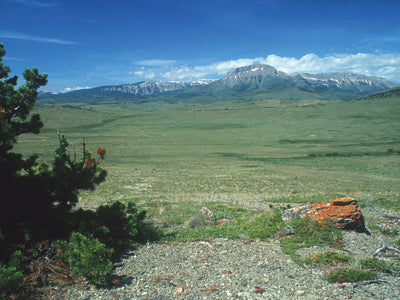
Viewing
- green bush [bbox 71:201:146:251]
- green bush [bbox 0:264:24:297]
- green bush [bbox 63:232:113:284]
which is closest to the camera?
green bush [bbox 0:264:24:297]

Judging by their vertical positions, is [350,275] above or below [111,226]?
below

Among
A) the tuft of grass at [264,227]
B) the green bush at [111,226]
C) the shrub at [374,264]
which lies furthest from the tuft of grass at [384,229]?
the green bush at [111,226]

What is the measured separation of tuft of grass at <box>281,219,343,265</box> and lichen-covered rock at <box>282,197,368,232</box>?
48cm

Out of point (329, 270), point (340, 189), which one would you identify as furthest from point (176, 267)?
point (340, 189)

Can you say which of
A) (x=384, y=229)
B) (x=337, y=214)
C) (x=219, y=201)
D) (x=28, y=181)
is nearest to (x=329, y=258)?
(x=337, y=214)

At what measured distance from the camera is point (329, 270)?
7.68 metres

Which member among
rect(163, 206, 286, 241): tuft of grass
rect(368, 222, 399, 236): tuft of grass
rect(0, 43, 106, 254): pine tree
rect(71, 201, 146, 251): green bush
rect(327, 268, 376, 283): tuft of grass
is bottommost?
rect(368, 222, 399, 236): tuft of grass

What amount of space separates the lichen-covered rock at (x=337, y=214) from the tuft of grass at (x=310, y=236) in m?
0.48

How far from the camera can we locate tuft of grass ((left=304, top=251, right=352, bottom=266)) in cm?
811

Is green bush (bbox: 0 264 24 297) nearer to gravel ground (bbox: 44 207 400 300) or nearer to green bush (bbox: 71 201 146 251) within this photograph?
gravel ground (bbox: 44 207 400 300)

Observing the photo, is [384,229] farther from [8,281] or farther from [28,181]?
[28,181]

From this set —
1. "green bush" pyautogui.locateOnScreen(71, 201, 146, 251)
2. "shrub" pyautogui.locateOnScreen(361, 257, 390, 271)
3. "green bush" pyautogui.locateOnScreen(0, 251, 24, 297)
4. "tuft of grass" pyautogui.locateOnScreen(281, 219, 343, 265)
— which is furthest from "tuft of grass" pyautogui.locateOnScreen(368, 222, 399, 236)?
"green bush" pyautogui.locateOnScreen(0, 251, 24, 297)

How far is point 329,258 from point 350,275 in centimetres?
124

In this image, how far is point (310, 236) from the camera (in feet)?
32.9
